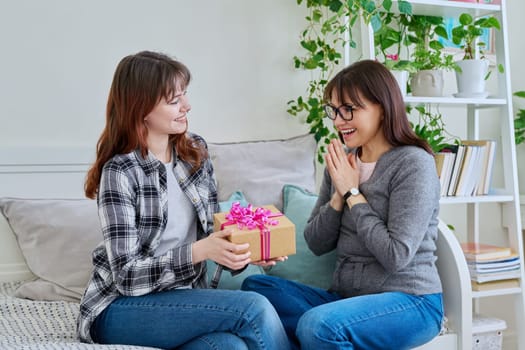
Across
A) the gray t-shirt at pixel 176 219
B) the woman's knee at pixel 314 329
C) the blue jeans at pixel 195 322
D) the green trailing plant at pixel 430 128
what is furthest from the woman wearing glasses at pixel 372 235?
the green trailing plant at pixel 430 128

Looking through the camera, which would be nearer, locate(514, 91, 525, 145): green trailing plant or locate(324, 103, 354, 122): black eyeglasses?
locate(324, 103, 354, 122): black eyeglasses

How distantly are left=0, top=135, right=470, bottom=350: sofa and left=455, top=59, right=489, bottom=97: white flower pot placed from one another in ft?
2.12

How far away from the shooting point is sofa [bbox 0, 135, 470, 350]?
1555mm

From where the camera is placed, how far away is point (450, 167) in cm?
202

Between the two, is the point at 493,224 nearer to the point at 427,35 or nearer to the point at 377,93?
the point at 427,35

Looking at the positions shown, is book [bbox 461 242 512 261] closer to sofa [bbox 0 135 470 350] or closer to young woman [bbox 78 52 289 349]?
sofa [bbox 0 135 470 350]

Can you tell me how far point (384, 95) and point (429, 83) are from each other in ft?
2.10

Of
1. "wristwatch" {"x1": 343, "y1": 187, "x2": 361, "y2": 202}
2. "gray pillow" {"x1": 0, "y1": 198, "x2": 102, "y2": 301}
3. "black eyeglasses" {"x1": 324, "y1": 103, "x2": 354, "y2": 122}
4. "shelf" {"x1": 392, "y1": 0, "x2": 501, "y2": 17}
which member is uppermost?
"shelf" {"x1": 392, "y1": 0, "x2": 501, "y2": 17}

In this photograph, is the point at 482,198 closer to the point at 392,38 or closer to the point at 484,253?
the point at 484,253

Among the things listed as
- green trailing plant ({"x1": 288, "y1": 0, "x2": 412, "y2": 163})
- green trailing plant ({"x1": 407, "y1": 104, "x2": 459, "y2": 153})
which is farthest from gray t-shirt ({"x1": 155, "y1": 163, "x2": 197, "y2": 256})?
A: green trailing plant ({"x1": 407, "y1": 104, "x2": 459, "y2": 153})

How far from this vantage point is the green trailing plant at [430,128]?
2055 mm

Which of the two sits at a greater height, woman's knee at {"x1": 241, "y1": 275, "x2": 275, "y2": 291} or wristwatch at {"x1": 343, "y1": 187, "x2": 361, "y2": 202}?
wristwatch at {"x1": 343, "y1": 187, "x2": 361, "y2": 202}

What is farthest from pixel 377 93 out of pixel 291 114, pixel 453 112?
pixel 453 112

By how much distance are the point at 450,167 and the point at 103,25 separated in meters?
1.45
